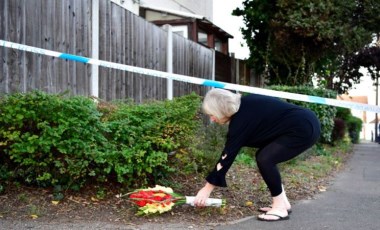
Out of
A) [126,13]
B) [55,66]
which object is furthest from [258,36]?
[55,66]

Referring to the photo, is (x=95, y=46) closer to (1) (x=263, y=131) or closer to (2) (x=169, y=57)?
(2) (x=169, y=57)

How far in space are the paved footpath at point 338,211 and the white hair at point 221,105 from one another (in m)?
0.94

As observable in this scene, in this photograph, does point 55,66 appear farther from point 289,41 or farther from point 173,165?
point 289,41

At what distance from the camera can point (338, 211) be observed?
14.9 feet

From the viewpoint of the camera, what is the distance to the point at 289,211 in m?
4.32

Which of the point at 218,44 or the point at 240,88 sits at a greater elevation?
the point at 218,44

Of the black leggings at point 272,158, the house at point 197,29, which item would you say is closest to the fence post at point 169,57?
the house at point 197,29

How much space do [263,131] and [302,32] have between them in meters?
9.12

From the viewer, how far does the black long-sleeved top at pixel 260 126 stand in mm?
3723

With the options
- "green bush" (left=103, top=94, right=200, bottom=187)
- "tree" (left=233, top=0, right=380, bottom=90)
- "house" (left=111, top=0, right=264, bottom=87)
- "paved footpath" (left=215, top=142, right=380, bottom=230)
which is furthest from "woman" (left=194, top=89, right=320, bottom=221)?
"tree" (left=233, top=0, right=380, bottom=90)

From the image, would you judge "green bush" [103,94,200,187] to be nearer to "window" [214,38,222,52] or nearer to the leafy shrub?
"window" [214,38,222,52]

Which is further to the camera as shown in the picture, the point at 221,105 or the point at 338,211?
the point at 338,211

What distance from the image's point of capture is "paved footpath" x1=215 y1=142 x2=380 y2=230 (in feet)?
12.9

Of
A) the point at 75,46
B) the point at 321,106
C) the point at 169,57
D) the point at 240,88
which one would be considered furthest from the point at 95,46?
the point at 321,106
